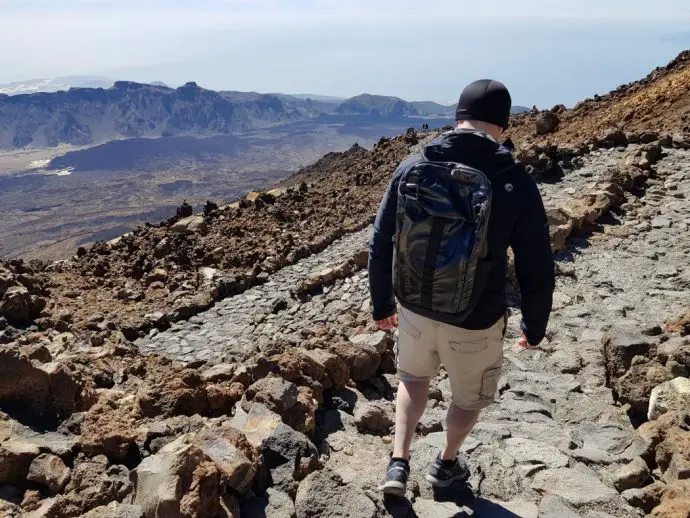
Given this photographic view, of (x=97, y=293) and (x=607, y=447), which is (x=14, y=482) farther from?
(x=97, y=293)

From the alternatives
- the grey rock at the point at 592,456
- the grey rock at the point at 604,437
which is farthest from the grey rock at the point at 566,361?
the grey rock at the point at 592,456

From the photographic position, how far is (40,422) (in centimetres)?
407

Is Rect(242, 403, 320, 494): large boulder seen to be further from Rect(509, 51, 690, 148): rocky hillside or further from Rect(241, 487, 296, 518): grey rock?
Rect(509, 51, 690, 148): rocky hillside

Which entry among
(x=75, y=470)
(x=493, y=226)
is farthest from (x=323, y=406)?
(x=493, y=226)

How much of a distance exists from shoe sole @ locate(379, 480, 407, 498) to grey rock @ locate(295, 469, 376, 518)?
0.12 m

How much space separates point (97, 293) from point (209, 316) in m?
2.87

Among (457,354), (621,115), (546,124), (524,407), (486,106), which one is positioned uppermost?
(621,115)

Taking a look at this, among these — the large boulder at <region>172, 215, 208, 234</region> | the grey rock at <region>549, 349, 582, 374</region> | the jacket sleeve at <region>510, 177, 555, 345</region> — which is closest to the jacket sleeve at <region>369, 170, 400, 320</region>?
the jacket sleeve at <region>510, 177, 555, 345</region>

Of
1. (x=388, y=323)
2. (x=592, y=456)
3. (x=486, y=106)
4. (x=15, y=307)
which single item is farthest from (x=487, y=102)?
(x=15, y=307)

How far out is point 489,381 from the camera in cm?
313

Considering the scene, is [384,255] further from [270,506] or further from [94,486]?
[94,486]

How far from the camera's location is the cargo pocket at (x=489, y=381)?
10.2 ft

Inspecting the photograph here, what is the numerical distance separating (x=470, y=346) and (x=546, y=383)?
2.90 metres

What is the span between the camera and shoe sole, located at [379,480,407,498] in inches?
125
